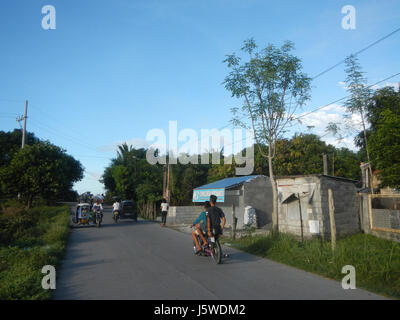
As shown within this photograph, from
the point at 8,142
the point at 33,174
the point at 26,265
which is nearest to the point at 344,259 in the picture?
the point at 26,265

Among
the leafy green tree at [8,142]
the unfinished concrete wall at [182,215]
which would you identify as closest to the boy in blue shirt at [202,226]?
the unfinished concrete wall at [182,215]

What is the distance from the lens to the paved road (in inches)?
231

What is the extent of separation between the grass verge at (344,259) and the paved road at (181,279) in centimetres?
41

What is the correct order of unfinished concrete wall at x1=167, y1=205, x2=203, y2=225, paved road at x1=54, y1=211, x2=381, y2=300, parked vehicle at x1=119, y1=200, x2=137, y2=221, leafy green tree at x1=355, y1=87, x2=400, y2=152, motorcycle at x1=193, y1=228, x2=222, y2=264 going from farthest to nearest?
parked vehicle at x1=119, y1=200, x2=137, y2=221 → unfinished concrete wall at x1=167, y1=205, x2=203, y2=225 → leafy green tree at x1=355, y1=87, x2=400, y2=152 → motorcycle at x1=193, y1=228, x2=222, y2=264 → paved road at x1=54, y1=211, x2=381, y2=300

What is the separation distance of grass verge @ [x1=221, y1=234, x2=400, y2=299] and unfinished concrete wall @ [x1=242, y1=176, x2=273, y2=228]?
8.83 metres

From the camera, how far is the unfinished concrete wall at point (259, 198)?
19.6m

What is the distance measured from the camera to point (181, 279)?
6.94m

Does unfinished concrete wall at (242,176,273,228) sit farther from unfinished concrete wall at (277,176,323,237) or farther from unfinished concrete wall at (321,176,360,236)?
unfinished concrete wall at (321,176,360,236)

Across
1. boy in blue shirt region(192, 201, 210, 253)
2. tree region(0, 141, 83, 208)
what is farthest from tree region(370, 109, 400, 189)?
tree region(0, 141, 83, 208)

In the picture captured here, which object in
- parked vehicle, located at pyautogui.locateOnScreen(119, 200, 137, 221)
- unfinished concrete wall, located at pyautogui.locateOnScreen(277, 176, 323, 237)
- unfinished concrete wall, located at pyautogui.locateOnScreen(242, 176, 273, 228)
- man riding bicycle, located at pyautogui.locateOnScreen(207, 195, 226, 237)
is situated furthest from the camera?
parked vehicle, located at pyautogui.locateOnScreen(119, 200, 137, 221)

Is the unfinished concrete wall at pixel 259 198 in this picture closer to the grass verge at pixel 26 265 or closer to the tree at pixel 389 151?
the tree at pixel 389 151

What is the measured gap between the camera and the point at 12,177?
2572 centimetres

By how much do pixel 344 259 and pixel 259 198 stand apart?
1226cm
